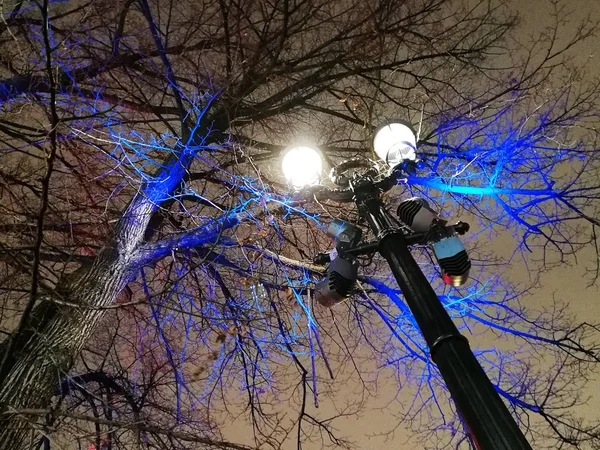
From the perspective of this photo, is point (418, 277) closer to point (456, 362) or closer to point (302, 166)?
point (456, 362)

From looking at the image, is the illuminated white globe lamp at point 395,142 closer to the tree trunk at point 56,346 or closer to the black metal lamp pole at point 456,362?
the black metal lamp pole at point 456,362

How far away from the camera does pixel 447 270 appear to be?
2.76 meters

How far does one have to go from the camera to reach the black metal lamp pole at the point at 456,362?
1676 mm

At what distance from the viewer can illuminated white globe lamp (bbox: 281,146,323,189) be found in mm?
3801

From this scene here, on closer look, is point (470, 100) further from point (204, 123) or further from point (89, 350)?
point (89, 350)

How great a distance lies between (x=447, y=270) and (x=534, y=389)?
4.78 metres

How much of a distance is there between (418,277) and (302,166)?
1.78 meters

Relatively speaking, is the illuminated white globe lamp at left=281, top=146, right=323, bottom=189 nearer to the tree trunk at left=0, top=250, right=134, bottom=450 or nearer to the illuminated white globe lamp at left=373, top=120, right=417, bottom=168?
the illuminated white globe lamp at left=373, top=120, right=417, bottom=168

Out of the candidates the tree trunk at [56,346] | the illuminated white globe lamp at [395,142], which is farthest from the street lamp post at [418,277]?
the tree trunk at [56,346]

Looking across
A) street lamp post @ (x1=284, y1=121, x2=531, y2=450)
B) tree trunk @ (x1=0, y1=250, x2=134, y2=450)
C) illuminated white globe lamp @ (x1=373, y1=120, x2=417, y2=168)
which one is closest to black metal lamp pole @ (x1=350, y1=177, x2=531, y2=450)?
street lamp post @ (x1=284, y1=121, x2=531, y2=450)

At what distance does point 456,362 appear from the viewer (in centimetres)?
192

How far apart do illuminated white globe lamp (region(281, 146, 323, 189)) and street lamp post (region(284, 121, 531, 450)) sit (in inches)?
1.4

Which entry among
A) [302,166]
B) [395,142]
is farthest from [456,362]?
[302,166]

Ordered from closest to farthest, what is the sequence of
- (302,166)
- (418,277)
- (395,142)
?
(418,277) → (395,142) → (302,166)
